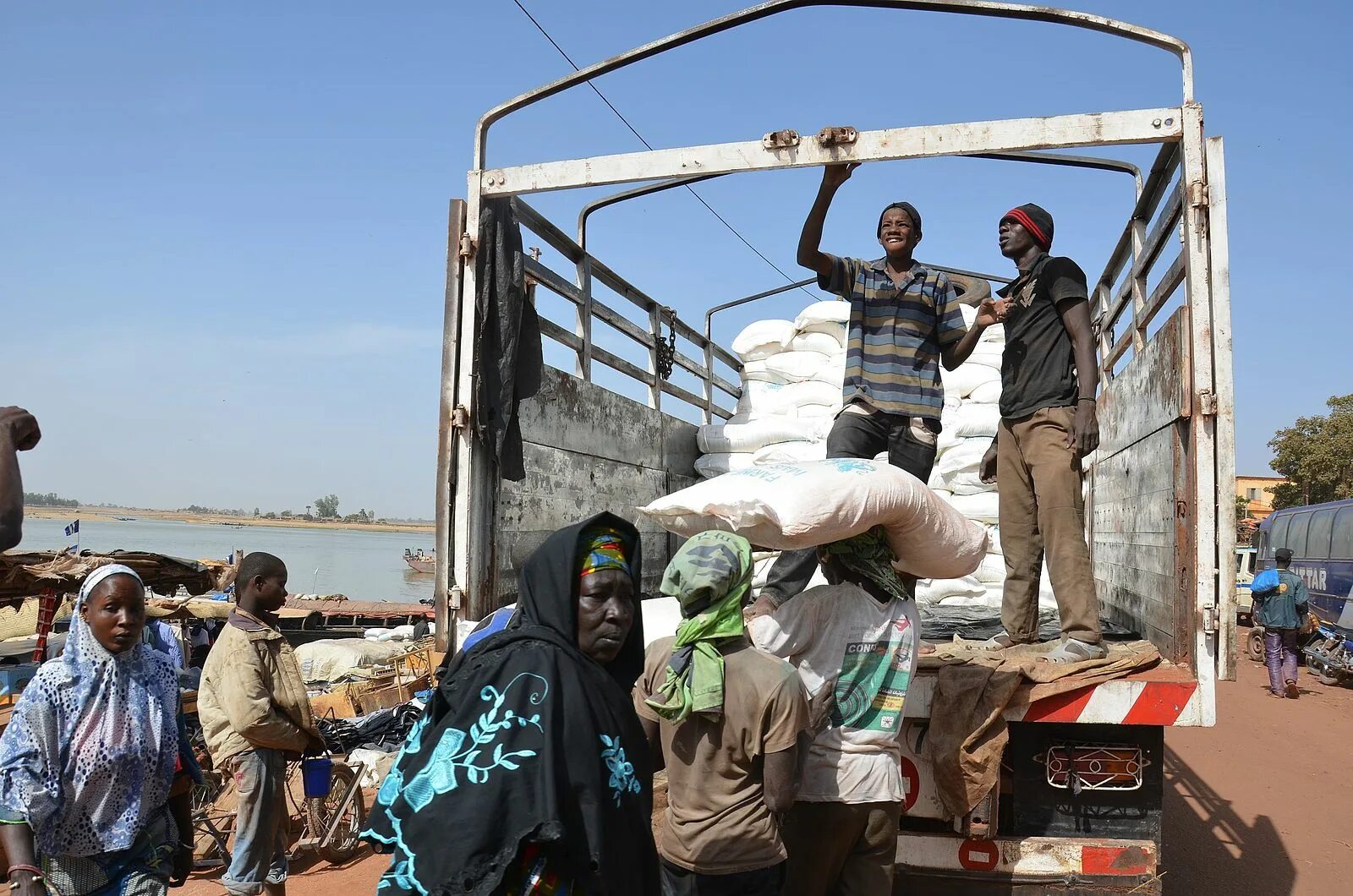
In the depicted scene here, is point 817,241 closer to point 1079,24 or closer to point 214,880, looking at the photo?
point 1079,24

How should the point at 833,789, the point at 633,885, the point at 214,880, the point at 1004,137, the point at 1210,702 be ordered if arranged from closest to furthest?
the point at 633,885 < the point at 833,789 < the point at 1210,702 < the point at 1004,137 < the point at 214,880

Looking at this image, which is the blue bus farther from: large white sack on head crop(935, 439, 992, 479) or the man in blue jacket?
large white sack on head crop(935, 439, 992, 479)

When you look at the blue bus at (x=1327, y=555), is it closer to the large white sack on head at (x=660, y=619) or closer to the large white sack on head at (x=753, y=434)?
the large white sack on head at (x=753, y=434)

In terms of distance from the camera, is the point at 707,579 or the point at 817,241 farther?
the point at 817,241

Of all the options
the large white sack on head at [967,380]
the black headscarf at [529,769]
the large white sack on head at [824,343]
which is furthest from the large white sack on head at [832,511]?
the large white sack on head at [824,343]

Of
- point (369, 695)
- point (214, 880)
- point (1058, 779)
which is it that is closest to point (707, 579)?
point (1058, 779)

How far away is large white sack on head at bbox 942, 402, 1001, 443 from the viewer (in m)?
5.98

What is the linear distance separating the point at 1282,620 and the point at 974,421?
7.65m

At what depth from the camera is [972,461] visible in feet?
19.2

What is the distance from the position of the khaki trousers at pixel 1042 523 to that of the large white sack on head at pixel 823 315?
3063 millimetres

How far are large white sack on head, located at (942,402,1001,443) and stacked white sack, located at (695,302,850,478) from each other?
0.74 metres

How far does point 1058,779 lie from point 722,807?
1113 millimetres

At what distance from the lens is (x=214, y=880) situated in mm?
4953

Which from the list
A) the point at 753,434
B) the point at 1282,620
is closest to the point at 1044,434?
the point at 753,434
